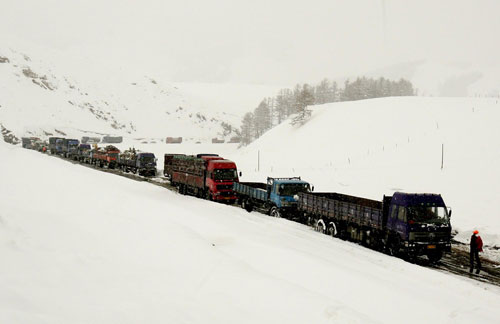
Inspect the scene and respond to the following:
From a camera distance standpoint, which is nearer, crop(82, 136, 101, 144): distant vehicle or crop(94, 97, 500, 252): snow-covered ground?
crop(94, 97, 500, 252): snow-covered ground

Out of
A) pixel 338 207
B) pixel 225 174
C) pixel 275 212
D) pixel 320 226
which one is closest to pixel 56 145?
pixel 225 174

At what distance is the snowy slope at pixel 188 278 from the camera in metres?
8.03

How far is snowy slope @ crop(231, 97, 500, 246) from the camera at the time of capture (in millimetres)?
32438

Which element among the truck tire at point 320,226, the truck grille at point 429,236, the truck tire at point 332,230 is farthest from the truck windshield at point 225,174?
the truck grille at point 429,236

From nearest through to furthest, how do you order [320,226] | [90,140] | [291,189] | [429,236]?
[429,236] < [320,226] < [291,189] < [90,140]

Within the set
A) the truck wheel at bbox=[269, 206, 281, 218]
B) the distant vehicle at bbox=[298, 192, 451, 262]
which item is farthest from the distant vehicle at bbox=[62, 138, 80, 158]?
the distant vehicle at bbox=[298, 192, 451, 262]

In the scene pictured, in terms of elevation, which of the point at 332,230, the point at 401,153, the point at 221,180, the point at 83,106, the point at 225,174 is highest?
the point at 83,106

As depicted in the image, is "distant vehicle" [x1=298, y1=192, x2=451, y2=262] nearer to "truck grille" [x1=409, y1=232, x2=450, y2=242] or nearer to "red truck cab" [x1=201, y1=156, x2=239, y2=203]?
"truck grille" [x1=409, y1=232, x2=450, y2=242]

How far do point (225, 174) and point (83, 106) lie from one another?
14441 cm

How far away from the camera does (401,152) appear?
5116 centimetres

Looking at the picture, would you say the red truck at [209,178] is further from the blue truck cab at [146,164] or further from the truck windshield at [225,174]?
the blue truck cab at [146,164]

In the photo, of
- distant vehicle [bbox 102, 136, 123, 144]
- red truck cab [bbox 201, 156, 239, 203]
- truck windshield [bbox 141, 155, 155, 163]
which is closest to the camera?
red truck cab [bbox 201, 156, 239, 203]

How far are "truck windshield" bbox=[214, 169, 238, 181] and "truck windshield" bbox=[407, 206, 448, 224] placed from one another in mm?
16717

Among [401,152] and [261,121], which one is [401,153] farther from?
[261,121]
